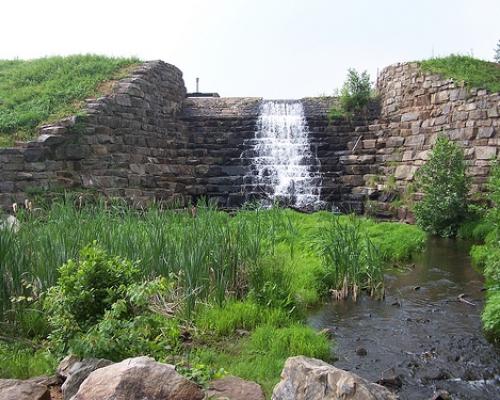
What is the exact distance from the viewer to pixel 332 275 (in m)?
6.11

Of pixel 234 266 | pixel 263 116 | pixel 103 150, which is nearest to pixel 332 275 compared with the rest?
pixel 234 266

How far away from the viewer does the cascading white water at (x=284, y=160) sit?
1357cm

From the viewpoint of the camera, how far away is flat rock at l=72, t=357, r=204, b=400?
8.06 feet

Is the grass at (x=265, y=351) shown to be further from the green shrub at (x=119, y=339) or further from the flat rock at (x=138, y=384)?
the flat rock at (x=138, y=384)

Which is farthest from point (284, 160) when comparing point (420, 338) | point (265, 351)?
point (265, 351)

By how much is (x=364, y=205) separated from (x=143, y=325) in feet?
34.5

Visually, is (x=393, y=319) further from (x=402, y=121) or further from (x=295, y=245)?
(x=402, y=121)

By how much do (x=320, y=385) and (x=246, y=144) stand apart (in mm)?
12534

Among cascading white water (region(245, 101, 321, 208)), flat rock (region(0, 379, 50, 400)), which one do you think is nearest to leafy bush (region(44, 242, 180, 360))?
flat rock (region(0, 379, 50, 400))

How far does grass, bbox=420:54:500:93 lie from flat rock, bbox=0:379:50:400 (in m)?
11.1

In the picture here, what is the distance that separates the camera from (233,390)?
9.77 ft

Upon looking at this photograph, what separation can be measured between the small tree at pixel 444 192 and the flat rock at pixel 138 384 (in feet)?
28.3

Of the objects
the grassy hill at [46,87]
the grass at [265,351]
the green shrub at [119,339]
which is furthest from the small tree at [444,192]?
the grassy hill at [46,87]

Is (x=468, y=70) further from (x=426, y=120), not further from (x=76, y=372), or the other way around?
(x=76, y=372)
